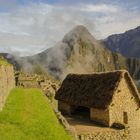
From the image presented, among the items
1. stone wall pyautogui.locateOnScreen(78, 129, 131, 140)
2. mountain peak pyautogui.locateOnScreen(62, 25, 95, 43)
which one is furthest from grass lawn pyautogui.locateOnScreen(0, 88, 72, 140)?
mountain peak pyautogui.locateOnScreen(62, 25, 95, 43)

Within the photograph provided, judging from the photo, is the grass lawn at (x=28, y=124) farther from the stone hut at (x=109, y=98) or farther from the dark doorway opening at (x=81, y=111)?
the dark doorway opening at (x=81, y=111)

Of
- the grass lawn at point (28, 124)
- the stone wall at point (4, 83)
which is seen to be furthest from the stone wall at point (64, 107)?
the grass lawn at point (28, 124)

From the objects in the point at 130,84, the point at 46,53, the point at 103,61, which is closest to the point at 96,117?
the point at 130,84

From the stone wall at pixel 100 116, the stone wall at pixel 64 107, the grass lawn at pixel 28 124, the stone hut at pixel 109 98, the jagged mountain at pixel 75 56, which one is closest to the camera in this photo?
the grass lawn at pixel 28 124

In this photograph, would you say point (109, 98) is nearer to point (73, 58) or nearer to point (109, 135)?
point (109, 135)

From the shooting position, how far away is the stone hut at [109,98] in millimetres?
25984

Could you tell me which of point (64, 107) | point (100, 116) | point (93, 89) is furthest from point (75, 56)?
point (100, 116)

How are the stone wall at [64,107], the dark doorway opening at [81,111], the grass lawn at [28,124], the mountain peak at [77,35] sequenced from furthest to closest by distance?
the mountain peak at [77,35], the stone wall at [64,107], the dark doorway opening at [81,111], the grass lawn at [28,124]

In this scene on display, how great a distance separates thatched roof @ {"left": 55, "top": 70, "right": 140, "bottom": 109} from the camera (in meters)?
26.4

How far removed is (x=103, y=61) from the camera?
7633 inches

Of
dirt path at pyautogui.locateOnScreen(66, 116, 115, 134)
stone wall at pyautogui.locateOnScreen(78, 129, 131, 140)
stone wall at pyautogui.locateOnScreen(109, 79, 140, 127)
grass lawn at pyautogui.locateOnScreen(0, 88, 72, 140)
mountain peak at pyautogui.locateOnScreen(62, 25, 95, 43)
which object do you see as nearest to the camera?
grass lawn at pyautogui.locateOnScreen(0, 88, 72, 140)

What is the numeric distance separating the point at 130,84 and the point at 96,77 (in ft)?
9.11

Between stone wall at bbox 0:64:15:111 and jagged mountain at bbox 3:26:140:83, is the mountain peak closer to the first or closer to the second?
jagged mountain at bbox 3:26:140:83

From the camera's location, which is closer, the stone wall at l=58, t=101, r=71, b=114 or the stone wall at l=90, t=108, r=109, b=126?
the stone wall at l=90, t=108, r=109, b=126
